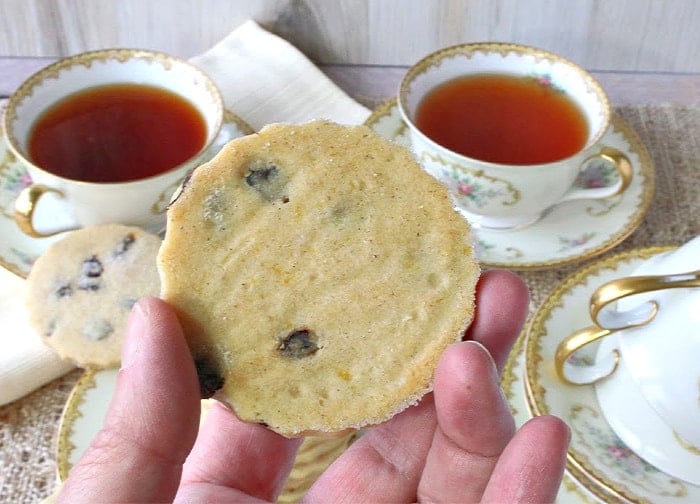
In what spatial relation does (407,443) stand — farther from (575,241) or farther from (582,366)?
(575,241)

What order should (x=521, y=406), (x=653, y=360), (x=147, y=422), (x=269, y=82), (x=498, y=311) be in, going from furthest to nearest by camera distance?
(x=269, y=82) < (x=521, y=406) < (x=653, y=360) < (x=498, y=311) < (x=147, y=422)

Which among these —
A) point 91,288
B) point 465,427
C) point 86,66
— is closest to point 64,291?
point 91,288

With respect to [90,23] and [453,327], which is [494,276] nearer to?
[453,327]

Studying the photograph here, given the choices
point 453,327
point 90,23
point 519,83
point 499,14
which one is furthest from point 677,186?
point 90,23

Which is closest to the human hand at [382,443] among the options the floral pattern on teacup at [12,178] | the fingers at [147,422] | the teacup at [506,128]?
the fingers at [147,422]

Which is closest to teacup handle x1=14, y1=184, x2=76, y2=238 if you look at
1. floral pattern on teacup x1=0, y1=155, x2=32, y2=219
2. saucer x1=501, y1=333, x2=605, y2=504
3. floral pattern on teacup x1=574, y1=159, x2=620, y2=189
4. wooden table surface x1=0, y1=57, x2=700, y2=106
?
floral pattern on teacup x1=0, y1=155, x2=32, y2=219

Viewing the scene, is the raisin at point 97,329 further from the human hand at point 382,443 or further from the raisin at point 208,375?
the raisin at point 208,375
